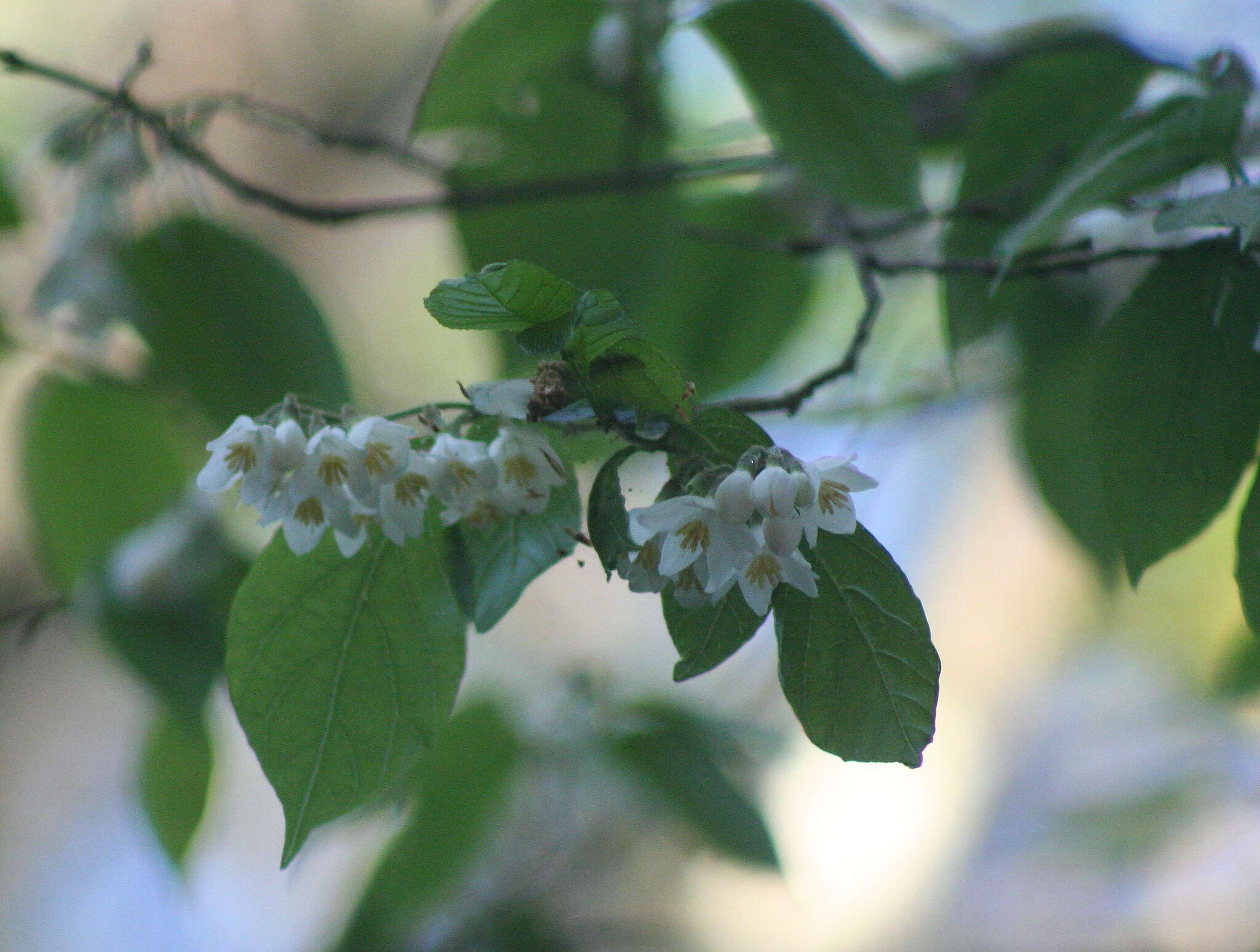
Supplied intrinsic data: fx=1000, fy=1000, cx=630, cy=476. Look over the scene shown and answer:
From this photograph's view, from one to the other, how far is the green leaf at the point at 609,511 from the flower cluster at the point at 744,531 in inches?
0.4

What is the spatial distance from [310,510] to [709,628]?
202mm

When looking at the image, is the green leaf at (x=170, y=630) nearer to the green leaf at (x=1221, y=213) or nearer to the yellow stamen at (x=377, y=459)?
the yellow stamen at (x=377, y=459)

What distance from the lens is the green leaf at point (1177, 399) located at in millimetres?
563

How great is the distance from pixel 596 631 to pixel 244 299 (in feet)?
4.54

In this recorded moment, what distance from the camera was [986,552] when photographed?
8.04 feet

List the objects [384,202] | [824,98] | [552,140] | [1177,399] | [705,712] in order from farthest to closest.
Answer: [705,712], [552,140], [384,202], [824,98], [1177,399]

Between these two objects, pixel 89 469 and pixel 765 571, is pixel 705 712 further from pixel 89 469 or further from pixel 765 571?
pixel 765 571

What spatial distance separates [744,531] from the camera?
16.9 inches

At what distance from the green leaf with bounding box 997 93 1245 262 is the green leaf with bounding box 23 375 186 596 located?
0.91 meters

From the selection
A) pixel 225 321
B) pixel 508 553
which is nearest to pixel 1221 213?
pixel 508 553

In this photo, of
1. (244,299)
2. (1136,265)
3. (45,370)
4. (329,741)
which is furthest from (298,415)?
(1136,265)

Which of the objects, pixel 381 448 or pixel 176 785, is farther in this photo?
pixel 176 785

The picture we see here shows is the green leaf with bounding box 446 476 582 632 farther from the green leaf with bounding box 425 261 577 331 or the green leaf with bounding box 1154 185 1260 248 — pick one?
the green leaf with bounding box 1154 185 1260 248

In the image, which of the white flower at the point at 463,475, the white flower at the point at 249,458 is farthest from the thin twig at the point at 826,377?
the white flower at the point at 249,458
